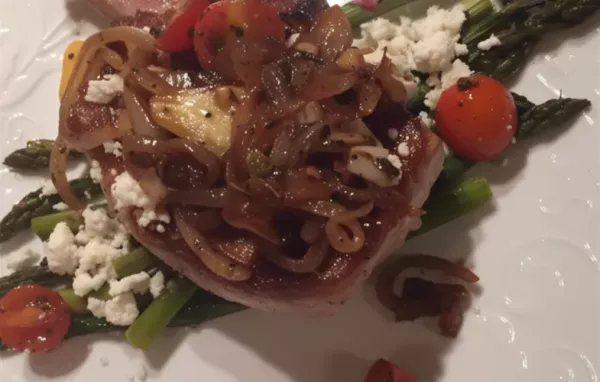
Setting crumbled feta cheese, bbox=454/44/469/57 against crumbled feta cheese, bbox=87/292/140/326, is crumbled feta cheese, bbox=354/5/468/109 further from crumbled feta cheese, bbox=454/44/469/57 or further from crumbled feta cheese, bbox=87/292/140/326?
crumbled feta cheese, bbox=87/292/140/326

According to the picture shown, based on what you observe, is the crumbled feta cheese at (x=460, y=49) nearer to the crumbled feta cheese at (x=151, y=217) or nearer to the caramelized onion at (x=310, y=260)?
the caramelized onion at (x=310, y=260)

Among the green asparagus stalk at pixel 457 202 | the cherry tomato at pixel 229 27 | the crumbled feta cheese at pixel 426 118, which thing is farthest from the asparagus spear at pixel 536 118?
the cherry tomato at pixel 229 27

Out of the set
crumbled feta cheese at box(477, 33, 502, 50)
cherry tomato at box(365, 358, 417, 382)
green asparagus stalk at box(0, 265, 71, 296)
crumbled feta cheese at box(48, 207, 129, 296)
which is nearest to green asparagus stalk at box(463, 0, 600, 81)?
crumbled feta cheese at box(477, 33, 502, 50)

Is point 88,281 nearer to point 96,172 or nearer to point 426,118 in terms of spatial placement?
point 96,172

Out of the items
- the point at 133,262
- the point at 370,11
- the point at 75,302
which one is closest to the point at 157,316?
the point at 133,262

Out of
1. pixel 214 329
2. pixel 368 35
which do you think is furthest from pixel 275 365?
pixel 368 35

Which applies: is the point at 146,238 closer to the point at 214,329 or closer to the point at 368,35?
the point at 214,329

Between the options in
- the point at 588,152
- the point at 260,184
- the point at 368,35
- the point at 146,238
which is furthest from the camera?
the point at 368,35

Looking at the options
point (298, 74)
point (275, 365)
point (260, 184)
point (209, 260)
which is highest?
point (298, 74)
